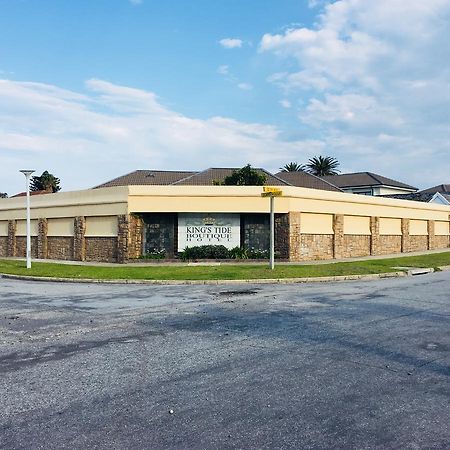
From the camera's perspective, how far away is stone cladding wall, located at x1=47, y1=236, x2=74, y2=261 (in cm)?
3070

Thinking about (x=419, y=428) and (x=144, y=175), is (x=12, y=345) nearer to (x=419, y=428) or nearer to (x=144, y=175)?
(x=419, y=428)

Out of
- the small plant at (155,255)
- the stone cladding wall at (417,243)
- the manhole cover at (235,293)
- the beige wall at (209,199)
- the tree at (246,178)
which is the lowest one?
the manhole cover at (235,293)

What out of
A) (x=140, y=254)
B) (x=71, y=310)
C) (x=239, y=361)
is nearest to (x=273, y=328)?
(x=239, y=361)

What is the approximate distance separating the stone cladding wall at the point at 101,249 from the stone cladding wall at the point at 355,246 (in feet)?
44.9

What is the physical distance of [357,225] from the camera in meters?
31.5

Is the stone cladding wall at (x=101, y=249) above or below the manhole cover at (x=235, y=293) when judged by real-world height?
above

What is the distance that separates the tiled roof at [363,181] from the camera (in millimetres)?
65625

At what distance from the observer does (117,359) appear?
6746mm

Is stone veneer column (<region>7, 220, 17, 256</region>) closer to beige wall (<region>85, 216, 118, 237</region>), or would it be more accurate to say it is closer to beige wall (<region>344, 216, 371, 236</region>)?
beige wall (<region>85, 216, 118, 237</region>)

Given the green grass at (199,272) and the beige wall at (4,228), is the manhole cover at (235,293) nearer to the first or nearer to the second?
the green grass at (199,272)

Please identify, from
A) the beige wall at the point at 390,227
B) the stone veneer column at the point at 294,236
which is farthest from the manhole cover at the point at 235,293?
the beige wall at the point at 390,227

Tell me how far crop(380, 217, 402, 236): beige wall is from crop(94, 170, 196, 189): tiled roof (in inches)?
747

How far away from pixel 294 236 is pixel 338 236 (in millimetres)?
4018

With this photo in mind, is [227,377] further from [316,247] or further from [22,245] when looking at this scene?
[22,245]
